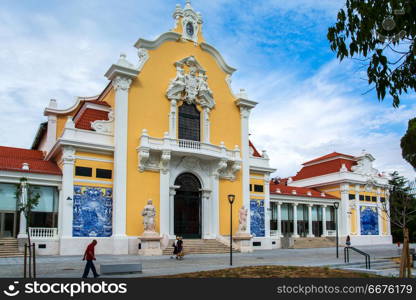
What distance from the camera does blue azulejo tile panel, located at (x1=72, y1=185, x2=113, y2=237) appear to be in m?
27.3

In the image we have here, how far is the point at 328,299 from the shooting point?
909 cm

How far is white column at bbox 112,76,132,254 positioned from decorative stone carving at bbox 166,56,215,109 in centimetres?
375

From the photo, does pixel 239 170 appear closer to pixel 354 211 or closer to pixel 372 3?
pixel 354 211

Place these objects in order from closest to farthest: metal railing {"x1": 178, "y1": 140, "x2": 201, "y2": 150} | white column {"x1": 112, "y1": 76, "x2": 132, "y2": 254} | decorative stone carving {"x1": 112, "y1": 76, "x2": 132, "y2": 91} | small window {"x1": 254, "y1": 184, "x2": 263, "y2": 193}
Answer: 1. white column {"x1": 112, "y1": 76, "x2": 132, "y2": 254}
2. decorative stone carving {"x1": 112, "y1": 76, "x2": 132, "y2": 91}
3. metal railing {"x1": 178, "y1": 140, "x2": 201, "y2": 150}
4. small window {"x1": 254, "y1": 184, "x2": 263, "y2": 193}

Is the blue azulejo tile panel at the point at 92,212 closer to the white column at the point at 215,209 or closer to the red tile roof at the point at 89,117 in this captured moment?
the red tile roof at the point at 89,117

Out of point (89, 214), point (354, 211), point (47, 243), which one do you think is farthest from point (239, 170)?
point (354, 211)

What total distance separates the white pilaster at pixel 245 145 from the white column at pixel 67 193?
45.9ft

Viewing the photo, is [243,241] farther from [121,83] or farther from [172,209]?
[121,83]

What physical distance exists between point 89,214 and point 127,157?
4554mm

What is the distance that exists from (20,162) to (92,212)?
5.96m

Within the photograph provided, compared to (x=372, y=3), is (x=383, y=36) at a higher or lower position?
lower

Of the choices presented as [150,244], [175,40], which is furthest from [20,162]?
[175,40]

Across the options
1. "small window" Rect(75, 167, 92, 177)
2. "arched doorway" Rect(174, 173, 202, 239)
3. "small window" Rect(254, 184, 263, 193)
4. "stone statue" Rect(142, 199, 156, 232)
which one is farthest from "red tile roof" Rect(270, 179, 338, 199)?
"small window" Rect(75, 167, 92, 177)

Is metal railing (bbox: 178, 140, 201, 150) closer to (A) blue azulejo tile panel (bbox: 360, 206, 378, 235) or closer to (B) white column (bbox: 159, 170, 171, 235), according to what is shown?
(B) white column (bbox: 159, 170, 171, 235)
